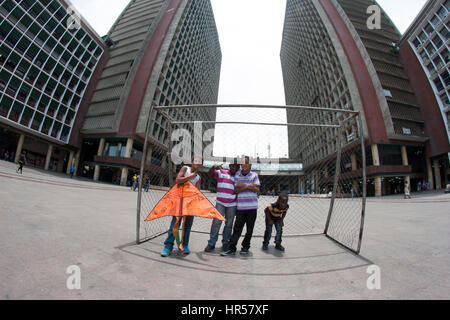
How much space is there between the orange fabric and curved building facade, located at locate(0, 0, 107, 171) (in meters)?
37.9

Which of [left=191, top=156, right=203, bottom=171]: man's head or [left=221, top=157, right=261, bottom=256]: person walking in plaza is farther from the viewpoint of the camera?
[left=191, top=156, right=203, bottom=171]: man's head

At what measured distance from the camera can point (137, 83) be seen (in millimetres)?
35188

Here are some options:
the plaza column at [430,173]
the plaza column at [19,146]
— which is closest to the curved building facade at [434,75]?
the plaza column at [430,173]

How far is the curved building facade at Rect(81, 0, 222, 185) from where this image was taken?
108 ft

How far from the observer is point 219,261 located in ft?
10.2

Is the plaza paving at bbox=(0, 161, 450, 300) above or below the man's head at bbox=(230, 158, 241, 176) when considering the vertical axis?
below

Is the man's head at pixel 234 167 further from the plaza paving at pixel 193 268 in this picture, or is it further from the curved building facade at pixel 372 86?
the curved building facade at pixel 372 86

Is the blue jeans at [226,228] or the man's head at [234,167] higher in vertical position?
the man's head at [234,167]

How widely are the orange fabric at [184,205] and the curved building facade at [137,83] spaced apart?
87.2 ft

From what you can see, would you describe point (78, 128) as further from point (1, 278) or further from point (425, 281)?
point (425, 281)

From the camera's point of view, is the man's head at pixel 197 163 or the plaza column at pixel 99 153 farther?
the plaza column at pixel 99 153

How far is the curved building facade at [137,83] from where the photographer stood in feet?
108

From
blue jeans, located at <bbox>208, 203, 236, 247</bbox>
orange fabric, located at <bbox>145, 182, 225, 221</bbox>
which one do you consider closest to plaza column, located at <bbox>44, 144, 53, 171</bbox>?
orange fabric, located at <bbox>145, 182, 225, 221</bbox>

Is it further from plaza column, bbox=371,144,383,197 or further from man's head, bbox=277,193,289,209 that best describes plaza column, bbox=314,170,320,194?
plaza column, bbox=371,144,383,197
